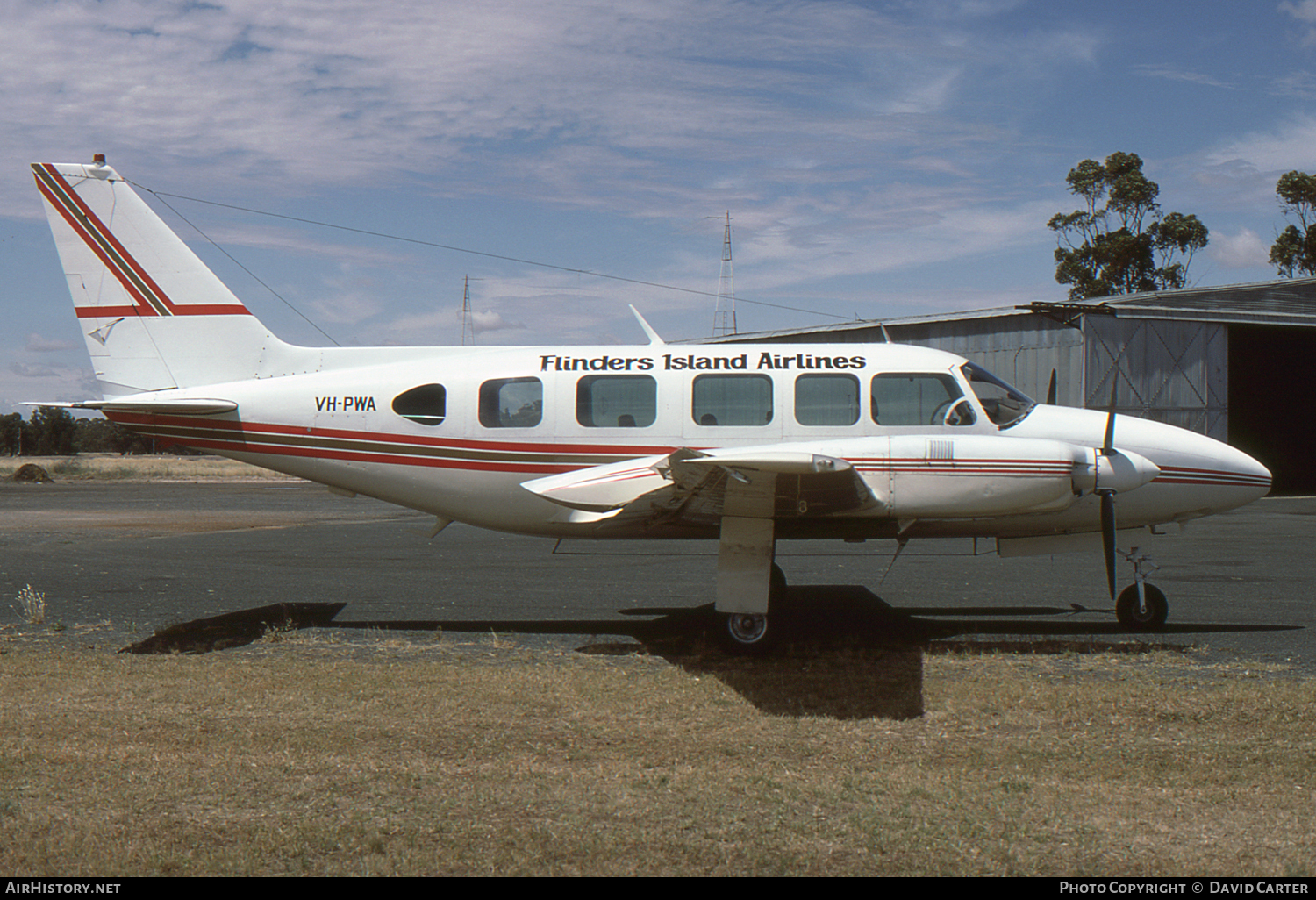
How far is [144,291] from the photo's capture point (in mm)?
11719

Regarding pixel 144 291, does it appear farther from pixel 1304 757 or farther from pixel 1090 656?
pixel 1304 757

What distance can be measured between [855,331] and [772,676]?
28584 millimetres

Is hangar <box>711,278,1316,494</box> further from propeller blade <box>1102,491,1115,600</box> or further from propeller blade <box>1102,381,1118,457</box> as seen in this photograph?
propeller blade <box>1102,491,1115,600</box>

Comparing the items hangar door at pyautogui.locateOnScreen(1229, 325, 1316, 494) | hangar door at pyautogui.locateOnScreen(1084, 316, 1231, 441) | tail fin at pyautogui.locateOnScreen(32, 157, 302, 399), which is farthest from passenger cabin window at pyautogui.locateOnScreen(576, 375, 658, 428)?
hangar door at pyautogui.locateOnScreen(1229, 325, 1316, 494)

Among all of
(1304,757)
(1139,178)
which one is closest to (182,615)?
(1304,757)

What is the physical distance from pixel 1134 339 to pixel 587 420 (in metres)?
25.8

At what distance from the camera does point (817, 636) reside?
35.1ft

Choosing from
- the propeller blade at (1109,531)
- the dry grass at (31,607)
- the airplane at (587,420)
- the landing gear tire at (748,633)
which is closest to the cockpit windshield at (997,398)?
the airplane at (587,420)

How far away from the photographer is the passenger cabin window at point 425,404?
1103cm

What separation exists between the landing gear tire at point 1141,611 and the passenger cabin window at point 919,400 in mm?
2763

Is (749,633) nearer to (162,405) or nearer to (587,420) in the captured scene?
(587,420)

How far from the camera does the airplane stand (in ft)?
31.9

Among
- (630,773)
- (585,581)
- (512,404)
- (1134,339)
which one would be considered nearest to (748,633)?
(630,773)

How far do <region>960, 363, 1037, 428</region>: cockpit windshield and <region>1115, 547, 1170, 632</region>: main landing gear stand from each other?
2.07 metres
